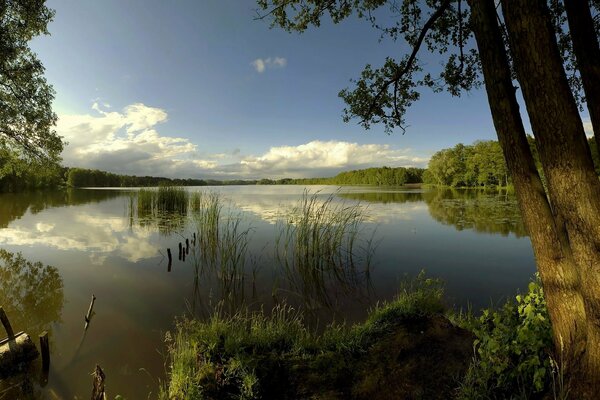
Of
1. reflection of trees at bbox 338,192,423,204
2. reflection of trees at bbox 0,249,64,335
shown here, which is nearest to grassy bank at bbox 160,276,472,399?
reflection of trees at bbox 0,249,64,335

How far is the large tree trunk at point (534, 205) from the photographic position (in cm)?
222

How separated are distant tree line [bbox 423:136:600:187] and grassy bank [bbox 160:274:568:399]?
197ft

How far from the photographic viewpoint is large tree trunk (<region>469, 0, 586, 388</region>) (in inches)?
87.3

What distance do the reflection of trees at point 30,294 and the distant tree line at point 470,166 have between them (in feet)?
204

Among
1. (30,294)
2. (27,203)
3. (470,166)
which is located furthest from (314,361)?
(470,166)

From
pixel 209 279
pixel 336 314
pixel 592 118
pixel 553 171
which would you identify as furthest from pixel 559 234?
pixel 209 279

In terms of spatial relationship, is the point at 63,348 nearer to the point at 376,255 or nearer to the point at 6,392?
the point at 6,392

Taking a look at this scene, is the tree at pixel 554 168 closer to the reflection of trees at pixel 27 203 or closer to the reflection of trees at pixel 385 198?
the reflection of trees at pixel 27 203

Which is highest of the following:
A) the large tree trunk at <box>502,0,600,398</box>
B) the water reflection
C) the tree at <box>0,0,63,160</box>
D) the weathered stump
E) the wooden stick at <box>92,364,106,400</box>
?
the tree at <box>0,0,63,160</box>

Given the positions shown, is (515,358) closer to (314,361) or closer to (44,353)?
(314,361)

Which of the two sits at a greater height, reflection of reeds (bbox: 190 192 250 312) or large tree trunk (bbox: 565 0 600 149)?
large tree trunk (bbox: 565 0 600 149)

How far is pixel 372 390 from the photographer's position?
2963 mm

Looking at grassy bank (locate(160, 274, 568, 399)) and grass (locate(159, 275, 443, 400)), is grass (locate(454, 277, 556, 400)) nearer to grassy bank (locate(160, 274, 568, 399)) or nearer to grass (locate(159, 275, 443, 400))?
grassy bank (locate(160, 274, 568, 399))

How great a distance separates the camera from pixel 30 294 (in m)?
6.93
